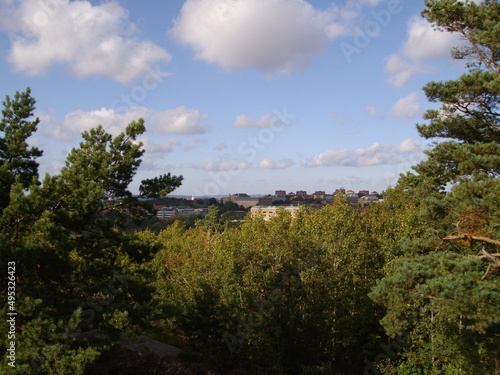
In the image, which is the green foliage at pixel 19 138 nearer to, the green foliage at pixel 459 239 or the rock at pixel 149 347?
the rock at pixel 149 347

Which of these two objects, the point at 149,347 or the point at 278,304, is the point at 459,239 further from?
the point at 149,347

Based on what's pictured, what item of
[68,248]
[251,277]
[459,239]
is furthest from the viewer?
[251,277]

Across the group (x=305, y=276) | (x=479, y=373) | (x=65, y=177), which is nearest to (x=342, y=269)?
(x=305, y=276)

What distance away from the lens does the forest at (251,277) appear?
7.86 m

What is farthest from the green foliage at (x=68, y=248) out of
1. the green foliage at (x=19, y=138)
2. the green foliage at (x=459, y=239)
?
the green foliage at (x=459, y=239)

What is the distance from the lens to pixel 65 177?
8.97m

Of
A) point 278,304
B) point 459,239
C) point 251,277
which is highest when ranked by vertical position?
point 459,239

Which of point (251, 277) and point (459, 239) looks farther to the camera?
point (251, 277)

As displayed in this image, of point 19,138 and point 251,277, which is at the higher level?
point 19,138

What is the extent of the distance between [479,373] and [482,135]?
6.69m

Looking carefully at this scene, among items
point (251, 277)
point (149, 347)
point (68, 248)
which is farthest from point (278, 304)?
point (68, 248)

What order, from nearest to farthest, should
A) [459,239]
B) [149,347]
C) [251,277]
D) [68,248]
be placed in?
[68,248] < [459,239] < [251,277] < [149,347]

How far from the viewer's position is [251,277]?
11219mm

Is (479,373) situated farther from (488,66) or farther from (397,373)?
(488,66)
